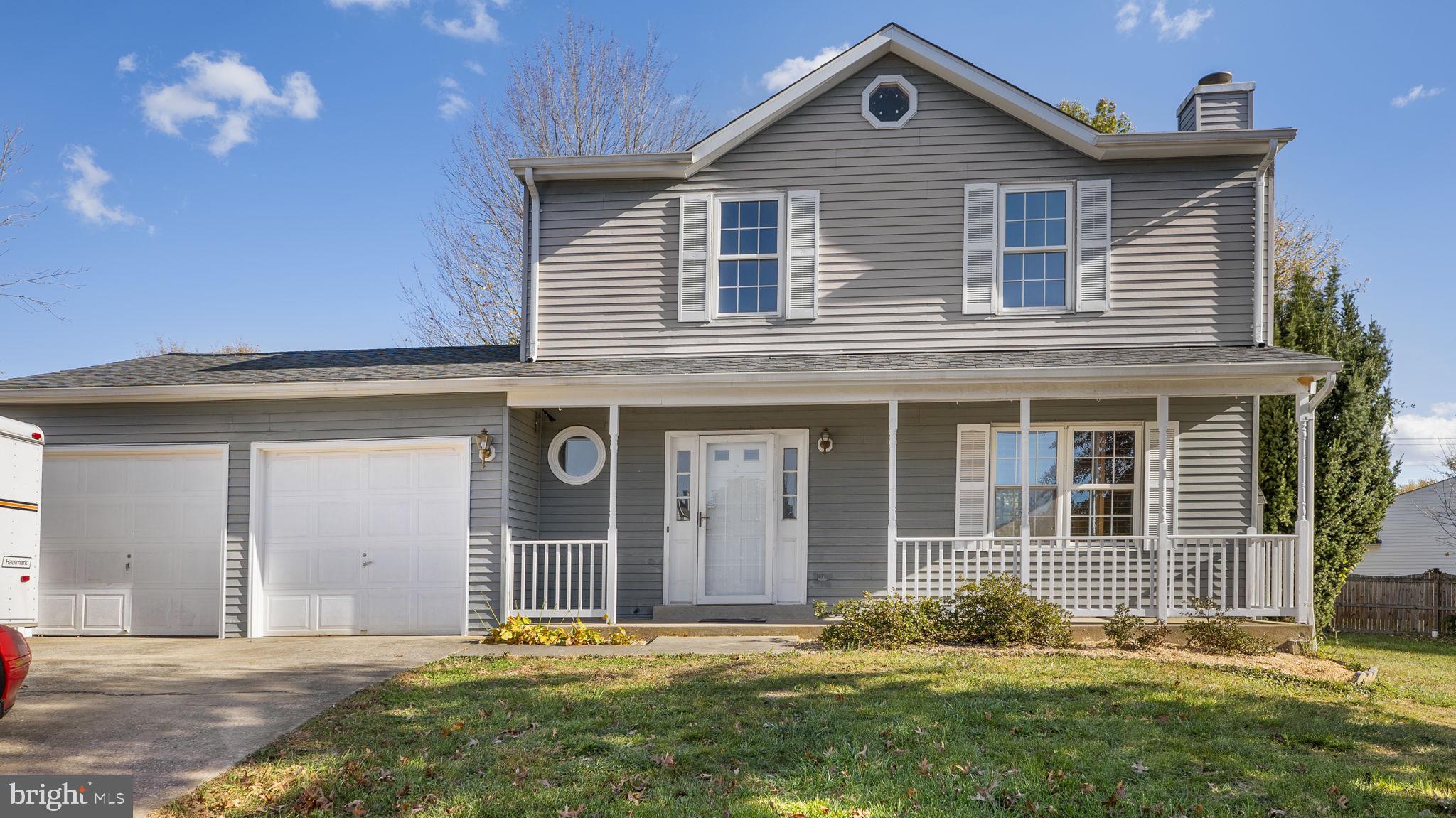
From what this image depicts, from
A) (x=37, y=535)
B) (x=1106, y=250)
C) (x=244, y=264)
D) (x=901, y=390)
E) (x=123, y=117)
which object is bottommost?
(x=37, y=535)

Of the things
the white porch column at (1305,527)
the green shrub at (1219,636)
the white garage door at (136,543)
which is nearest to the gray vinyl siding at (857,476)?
the white porch column at (1305,527)

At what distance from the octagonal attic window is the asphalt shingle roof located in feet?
9.40

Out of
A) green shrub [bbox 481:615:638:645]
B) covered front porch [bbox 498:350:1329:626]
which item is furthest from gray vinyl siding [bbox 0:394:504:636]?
green shrub [bbox 481:615:638:645]

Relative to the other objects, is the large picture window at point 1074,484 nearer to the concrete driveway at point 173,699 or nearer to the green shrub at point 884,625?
the green shrub at point 884,625

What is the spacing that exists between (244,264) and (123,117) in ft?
16.0

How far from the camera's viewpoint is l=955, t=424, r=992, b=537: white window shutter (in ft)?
37.5

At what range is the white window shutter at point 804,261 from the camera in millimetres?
11938

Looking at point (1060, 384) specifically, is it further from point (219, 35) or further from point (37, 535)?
point (219, 35)

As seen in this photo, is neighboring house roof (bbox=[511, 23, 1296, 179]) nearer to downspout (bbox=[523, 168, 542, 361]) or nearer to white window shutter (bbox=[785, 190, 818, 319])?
downspout (bbox=[523, 168, 542, 361])

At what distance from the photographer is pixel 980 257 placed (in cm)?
1176

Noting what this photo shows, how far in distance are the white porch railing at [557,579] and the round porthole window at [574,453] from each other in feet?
2.82

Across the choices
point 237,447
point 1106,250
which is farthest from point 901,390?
point 237,447

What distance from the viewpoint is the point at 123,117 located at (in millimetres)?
21859

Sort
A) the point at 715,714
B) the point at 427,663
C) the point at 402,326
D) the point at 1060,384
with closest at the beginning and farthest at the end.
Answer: the point at 715,714 < the point at 427,663 < the point at 1060,384 < the point at 402,326
